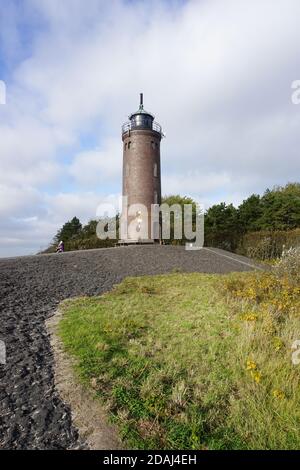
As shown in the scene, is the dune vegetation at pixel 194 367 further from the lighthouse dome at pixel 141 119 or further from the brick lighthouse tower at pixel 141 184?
the lighthouse dome at pixel 141 119

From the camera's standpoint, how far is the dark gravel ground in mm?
3777

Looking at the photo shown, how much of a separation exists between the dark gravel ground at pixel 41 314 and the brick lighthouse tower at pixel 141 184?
8.95m

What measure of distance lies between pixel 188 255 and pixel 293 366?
17.0 metres

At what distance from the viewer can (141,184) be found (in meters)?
30.5

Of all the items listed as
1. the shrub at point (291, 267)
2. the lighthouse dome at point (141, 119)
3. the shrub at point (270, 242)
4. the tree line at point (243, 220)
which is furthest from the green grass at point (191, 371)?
the tree line at point (243, 220)

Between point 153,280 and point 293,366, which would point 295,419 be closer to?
point 293,366

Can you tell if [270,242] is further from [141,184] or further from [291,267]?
[291,267]

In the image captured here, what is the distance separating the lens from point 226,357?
18.5 ft

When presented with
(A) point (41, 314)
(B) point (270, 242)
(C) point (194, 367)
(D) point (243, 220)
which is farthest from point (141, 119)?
(C) point (194, 367)

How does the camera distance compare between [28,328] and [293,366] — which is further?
[28,328]

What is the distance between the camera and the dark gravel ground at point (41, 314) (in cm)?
378

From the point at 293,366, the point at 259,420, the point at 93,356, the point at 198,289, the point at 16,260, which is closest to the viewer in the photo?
the point at 259,420
